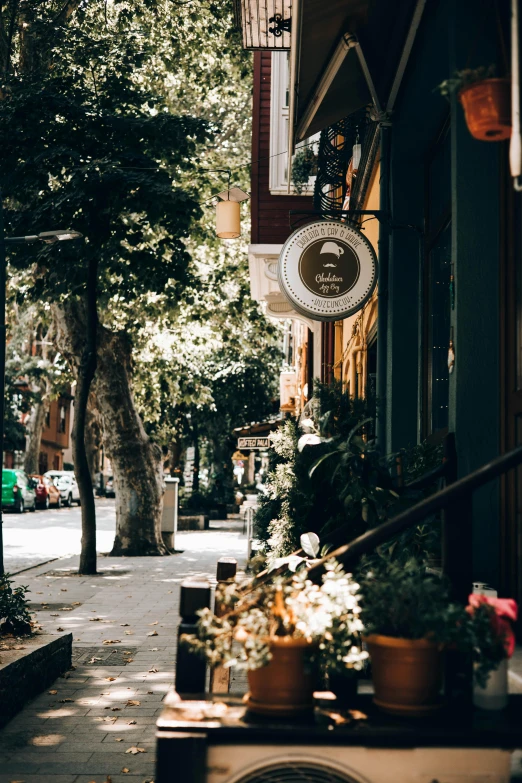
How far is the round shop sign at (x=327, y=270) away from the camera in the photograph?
26.1 ft

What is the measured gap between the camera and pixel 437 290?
7387 mm

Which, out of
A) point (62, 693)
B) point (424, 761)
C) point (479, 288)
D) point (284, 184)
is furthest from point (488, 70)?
point (284, 184)

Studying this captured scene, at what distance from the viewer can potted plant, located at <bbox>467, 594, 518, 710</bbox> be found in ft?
10.3

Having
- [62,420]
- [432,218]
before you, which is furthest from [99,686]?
[62,420]

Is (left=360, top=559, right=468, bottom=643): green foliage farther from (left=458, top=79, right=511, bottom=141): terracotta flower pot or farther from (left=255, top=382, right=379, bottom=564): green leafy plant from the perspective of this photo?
(left=255, top=382, right=379, bottom=564): green leafy plant

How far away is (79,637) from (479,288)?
6186mm

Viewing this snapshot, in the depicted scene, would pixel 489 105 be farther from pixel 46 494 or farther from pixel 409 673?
pixel 46 494

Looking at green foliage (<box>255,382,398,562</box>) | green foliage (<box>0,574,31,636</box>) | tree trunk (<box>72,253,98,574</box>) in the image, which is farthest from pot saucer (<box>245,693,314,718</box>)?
tree trunk (<box>72,253,98,574</box>)

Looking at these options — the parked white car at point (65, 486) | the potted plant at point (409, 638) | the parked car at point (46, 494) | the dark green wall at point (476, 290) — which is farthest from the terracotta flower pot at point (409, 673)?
the parked white car at point (65, 486)

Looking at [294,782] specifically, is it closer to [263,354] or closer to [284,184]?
[284,184]

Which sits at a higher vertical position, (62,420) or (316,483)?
(62,420)

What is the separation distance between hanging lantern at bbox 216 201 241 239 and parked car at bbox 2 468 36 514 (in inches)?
818

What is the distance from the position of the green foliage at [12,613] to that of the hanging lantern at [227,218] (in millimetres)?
8676

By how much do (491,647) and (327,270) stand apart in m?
5.19
